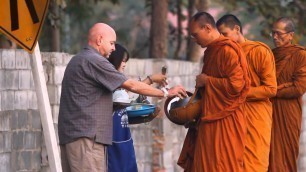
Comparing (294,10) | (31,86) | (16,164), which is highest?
(294,10)

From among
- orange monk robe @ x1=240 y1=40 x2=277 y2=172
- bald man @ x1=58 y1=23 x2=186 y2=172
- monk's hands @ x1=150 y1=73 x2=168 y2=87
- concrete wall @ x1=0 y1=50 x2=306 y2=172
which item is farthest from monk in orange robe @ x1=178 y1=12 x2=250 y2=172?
concrete wall @ x1=0 y1=50 x2=306 y2=172

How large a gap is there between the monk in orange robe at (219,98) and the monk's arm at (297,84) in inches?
56.7

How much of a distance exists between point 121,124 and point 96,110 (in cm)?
69

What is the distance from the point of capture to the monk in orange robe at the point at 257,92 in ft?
28.4

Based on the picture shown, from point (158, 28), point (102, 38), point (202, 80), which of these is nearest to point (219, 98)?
point (202, 80)

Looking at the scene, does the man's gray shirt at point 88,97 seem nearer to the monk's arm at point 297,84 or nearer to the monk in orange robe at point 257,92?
the monk in orange robe at point 257,92

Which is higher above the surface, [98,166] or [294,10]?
[294,10]

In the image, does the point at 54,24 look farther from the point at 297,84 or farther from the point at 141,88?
the point at 141,88

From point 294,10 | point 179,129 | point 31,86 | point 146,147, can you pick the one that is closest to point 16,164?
point 31,86

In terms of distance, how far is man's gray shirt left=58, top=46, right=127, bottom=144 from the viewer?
24.0ft

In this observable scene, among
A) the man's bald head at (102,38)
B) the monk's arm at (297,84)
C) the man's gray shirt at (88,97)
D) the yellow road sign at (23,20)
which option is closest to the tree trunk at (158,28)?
the monk's arm at (297,84)

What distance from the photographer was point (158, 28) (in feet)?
48.1

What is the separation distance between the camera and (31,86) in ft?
29.5

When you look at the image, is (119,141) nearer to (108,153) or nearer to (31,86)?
(108,153)
